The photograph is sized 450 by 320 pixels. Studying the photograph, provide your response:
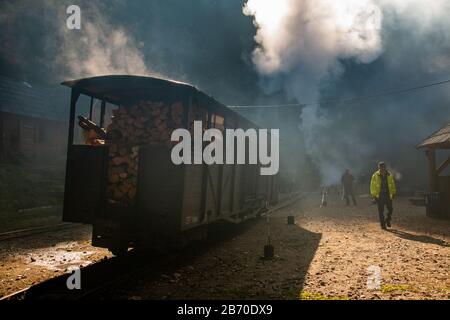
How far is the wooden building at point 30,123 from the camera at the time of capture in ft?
71.3

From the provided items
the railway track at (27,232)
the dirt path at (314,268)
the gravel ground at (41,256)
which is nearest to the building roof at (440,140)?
the dirt path at (314,268)

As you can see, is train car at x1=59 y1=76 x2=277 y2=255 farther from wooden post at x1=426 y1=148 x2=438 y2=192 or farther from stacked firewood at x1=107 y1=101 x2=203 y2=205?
wooden post at x1=426 y1=148 x2=438 y2=192

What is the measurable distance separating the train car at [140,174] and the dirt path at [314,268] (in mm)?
750

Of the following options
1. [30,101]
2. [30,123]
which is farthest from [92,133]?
[30,101]

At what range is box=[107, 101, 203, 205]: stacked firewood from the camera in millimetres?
5828

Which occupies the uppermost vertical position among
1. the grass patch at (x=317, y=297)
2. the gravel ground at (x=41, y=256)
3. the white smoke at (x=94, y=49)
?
the white smoke at (x=94, y=49)

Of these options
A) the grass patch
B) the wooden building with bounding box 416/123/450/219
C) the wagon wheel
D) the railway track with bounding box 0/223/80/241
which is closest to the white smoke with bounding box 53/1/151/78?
the railway track with bounding box 0/223/80/241

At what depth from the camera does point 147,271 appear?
5379 mm

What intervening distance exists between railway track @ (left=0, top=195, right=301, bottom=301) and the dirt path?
0.48ft

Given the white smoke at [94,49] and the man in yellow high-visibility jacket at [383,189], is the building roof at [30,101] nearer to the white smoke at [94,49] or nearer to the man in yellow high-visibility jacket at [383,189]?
the white smoke at [94,49]

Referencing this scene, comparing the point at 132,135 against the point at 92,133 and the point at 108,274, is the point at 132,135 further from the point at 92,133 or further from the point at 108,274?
the point at 108,274

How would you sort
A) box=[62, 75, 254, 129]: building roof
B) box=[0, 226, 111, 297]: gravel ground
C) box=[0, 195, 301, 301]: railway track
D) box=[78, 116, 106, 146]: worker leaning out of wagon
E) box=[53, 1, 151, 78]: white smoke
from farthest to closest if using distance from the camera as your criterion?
1. box=[53, 1, 151, 78]: white smoke
2. box=[78, 116, 106, 146]: worker leaning out of wagon
3. box=[62, 75, 254, 129]: building roof
4. box=[0, 226, 111, 297]: gravel ground
5. box=[0, 195, 301, 301]: railway track

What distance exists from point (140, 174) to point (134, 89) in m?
1.74

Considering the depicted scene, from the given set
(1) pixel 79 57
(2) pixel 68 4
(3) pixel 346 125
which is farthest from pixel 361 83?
(2) pixel 68 4
